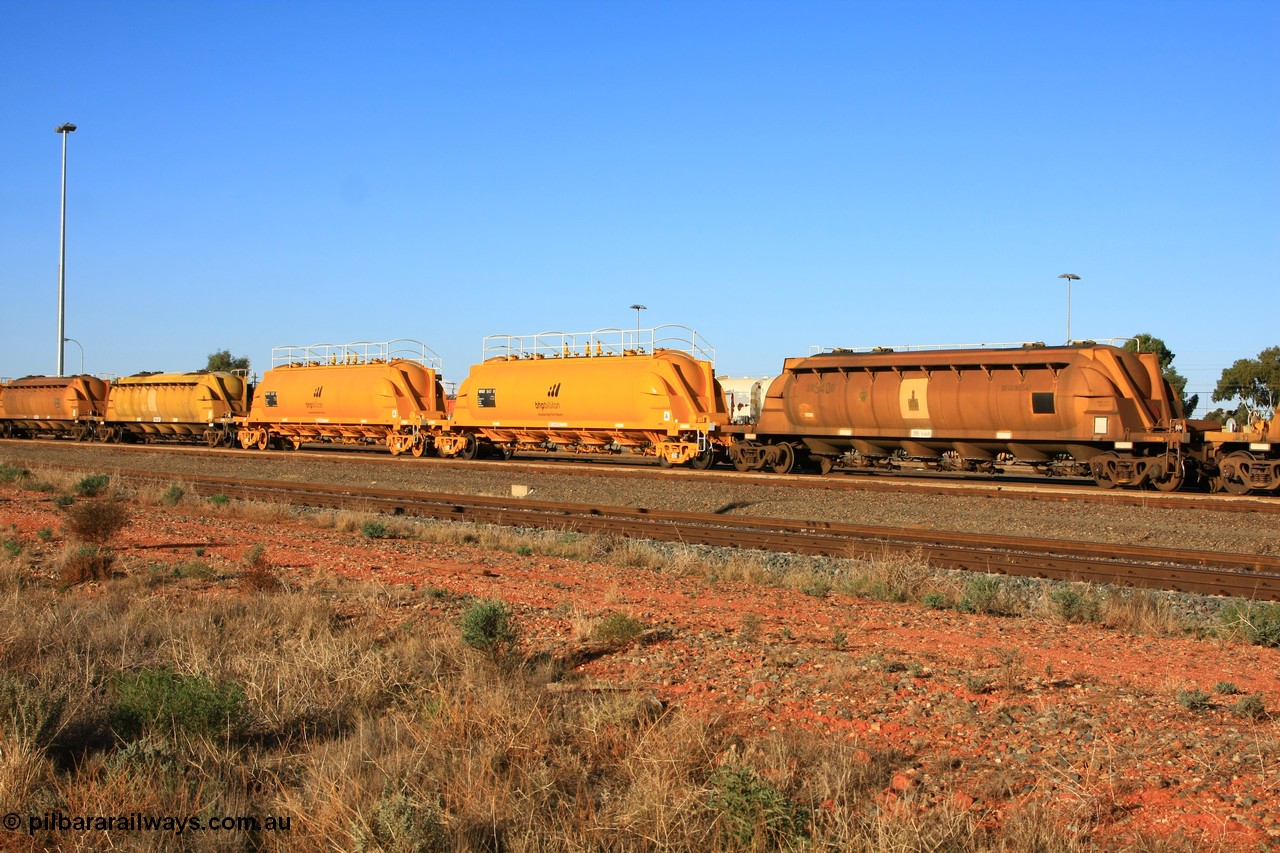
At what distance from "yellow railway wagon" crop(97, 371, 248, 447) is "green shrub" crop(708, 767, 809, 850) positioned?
4348 centimetres

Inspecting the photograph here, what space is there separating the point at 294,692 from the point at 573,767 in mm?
2300

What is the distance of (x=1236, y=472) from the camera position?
21328 millimetres

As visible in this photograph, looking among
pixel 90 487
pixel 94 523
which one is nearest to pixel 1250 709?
pixel 94 523

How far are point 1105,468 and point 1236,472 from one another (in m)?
2.55

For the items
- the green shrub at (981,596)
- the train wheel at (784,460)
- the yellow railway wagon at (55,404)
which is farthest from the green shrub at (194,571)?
the yellow railway wagon at (55,404)

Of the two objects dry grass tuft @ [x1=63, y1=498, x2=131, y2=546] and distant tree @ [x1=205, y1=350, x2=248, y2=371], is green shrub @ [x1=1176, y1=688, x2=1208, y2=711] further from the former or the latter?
distant tree @ [x1=205, y1=350, x2=248, y2=371]

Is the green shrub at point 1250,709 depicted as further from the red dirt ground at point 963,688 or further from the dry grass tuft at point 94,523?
the dry grass tuft at point 94,523

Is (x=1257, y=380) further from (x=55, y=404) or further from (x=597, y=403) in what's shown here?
(x=55, y=404)

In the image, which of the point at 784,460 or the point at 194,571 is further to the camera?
the point at 784,460

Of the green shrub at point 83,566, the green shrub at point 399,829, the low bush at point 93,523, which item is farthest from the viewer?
the low bush at point 93,523

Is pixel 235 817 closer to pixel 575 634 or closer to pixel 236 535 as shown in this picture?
pixel 575 634

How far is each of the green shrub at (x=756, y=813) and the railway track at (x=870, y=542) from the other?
904 centimetres

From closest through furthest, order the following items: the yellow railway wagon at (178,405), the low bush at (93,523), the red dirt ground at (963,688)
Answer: the red dirt ground at (963,688) < the low bush at (93,523) < the yellow railway wagon at (178,405)

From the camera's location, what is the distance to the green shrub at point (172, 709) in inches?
233
